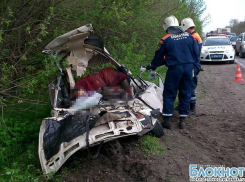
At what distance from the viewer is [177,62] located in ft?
18.4

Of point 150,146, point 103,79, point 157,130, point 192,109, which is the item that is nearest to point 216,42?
point 192,109

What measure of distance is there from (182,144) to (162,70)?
8.37 meters

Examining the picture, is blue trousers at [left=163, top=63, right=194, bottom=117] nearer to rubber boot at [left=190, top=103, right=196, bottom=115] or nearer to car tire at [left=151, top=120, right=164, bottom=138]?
car tire at [left=151, top=120, right=164, bottom=138]

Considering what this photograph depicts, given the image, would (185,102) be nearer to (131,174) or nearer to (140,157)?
(140,157)

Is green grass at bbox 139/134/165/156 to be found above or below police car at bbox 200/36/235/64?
below

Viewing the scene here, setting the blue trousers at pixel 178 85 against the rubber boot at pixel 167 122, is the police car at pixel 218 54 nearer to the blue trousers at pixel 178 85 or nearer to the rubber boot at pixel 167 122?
the blue trousers at pixel 178 85

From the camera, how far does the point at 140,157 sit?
453cm

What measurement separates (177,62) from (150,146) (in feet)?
5.56

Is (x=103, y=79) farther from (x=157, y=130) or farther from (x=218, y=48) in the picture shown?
(x=218, y=48)

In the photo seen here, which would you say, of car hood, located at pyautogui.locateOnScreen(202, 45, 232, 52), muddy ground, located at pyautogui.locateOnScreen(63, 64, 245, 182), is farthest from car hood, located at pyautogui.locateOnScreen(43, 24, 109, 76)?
car hood, located at pyautogui.locateOnScreen(202, 45, 232, 52)

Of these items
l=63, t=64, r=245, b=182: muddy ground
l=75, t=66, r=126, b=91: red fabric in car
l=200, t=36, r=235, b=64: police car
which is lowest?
l=63, t=64, r=245, b=182: muddy ground

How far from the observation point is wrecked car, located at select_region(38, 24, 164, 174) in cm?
429

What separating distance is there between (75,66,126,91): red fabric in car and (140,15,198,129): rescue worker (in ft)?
3.21

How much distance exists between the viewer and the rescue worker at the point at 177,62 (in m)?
5.62
